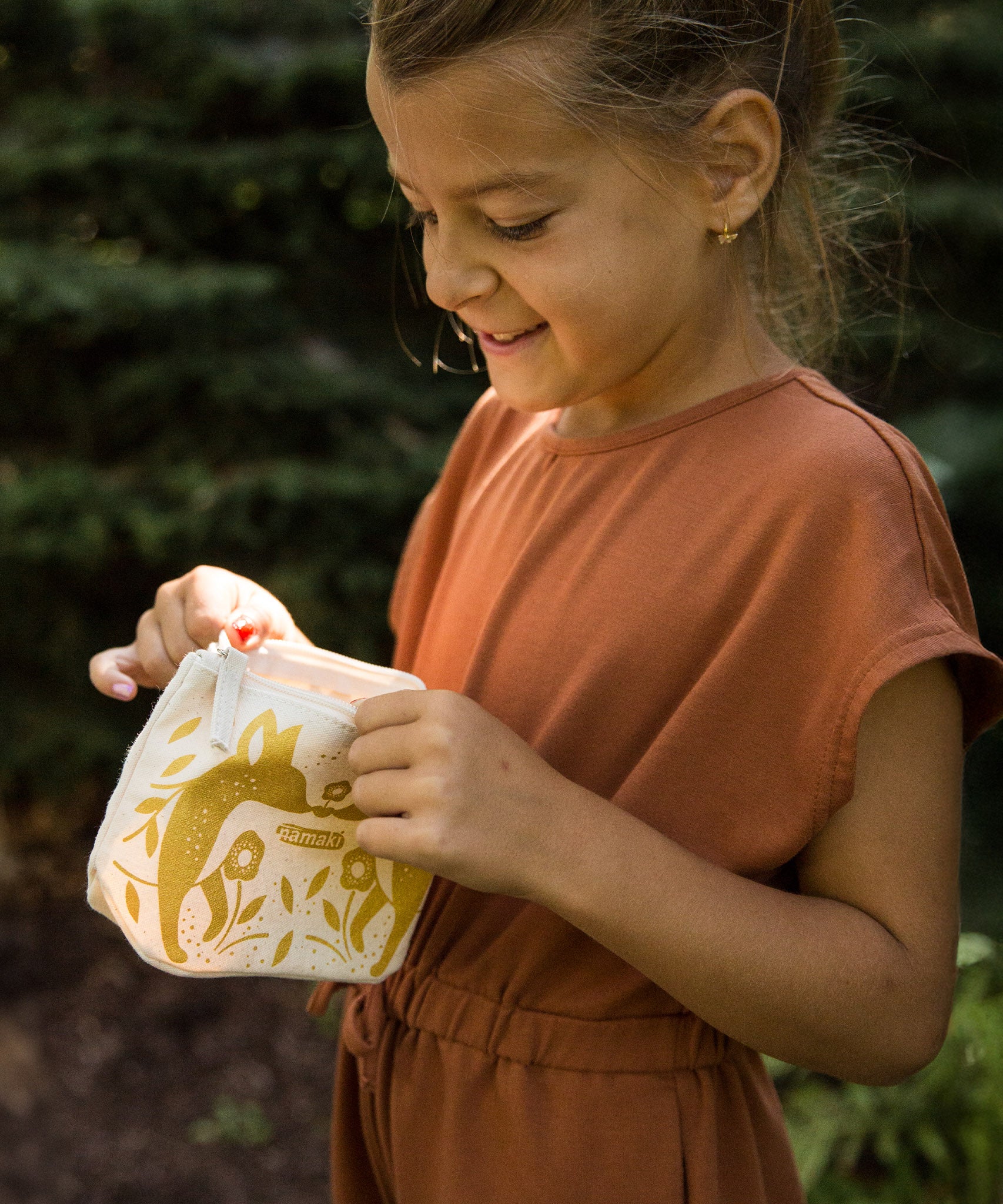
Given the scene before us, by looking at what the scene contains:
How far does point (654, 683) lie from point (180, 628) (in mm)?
584

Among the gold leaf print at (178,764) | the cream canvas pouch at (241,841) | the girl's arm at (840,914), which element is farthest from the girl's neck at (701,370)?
the gold leaf print at (178,764)

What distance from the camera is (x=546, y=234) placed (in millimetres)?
1157

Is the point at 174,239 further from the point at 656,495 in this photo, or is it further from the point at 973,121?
A: the point at 656,495

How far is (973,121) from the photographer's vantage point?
396cm

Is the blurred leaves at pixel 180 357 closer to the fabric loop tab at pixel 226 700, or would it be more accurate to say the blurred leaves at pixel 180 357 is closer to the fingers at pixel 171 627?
the fingers at pixel 171 627

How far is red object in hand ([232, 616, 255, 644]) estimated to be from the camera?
1.30m

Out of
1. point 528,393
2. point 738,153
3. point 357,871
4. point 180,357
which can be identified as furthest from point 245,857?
point 180,357

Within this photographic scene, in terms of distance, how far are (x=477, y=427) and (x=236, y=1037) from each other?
2586 mm

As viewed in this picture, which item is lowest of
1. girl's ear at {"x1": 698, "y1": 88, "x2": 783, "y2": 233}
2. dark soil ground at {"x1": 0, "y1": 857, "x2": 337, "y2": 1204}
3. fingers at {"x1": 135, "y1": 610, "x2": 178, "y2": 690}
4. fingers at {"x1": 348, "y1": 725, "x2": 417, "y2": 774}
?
dark soil ground at {"x1": 0, "y1": 857, "x2": 337, "y2": 1204}

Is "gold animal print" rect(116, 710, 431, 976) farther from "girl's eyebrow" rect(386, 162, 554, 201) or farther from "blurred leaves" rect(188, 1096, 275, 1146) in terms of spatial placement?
"blurred leaves" rect(188, 1096, 275, 1146)

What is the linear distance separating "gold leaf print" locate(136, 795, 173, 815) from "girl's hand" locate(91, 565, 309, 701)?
0.82ft

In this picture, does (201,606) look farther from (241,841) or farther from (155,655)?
(241,841)

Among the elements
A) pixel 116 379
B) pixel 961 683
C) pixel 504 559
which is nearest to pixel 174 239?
pixel 116 379

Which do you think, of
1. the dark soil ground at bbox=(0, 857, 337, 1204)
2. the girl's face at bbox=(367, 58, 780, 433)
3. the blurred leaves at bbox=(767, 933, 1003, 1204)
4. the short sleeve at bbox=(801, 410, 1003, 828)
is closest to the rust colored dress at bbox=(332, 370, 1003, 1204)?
the short sleeve at bbox=(801, 410, 1003, 828)
